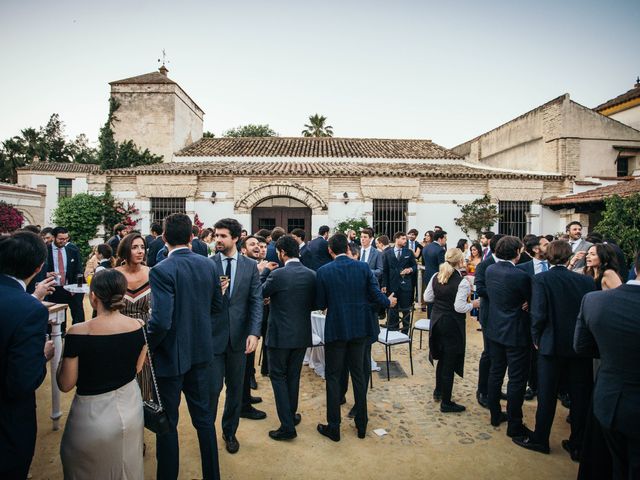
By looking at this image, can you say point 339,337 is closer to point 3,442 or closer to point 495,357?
point 495,357

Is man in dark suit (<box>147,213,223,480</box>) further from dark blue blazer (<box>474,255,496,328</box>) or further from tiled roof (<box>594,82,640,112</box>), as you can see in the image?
tiled roof (<box>594,82,640,112</box>)

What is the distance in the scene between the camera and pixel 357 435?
4121mm

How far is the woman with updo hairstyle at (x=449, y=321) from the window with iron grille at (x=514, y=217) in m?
11.8

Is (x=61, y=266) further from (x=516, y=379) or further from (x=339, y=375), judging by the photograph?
(x=516, y=379)

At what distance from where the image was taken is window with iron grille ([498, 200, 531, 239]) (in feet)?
49.4

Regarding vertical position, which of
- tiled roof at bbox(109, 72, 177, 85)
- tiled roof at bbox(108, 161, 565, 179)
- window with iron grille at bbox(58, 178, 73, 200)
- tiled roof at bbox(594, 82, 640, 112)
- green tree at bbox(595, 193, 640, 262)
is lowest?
green tree at bbox(595, 193, 640, 262)

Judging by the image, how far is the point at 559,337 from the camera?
362cm

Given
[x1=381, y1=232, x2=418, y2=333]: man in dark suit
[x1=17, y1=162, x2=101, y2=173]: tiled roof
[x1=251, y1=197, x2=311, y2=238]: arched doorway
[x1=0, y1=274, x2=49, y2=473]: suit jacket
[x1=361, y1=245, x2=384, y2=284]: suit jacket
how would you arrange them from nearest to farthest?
[x1=0, y1=274, x2=49, y2=473]: suit jacket < [x1=361, y1=245, x2=384, y2=284]: suit jacket < [x1=381, y1=232, x2=418, y2=333]: man in dark suit < [x1=251, y1=197, x2=311, y2=238]: arched doorway < [x1=17, y1=162, x2=101, y2=173]: tiled roof

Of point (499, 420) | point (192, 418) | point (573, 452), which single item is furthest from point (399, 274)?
point (192, 418)

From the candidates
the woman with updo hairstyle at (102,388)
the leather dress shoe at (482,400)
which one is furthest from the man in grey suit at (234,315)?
the leather dress shoe at (482,400)

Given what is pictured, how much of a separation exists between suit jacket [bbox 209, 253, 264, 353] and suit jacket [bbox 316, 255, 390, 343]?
27.7 inches

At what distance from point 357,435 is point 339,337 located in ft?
3.83

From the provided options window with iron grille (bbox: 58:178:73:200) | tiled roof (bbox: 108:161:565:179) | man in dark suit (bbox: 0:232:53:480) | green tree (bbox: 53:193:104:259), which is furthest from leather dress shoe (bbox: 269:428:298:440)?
window with iron grille (bbox: 58:178:73:200)

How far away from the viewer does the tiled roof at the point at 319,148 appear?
1803 centimetres
